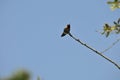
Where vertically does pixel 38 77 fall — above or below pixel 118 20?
Result: below

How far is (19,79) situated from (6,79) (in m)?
0.12

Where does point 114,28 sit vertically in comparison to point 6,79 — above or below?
above

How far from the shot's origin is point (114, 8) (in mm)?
5949

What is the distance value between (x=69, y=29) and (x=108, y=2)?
1750mm

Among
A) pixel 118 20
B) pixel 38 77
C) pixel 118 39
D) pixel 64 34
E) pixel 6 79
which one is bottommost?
pixel 6 79

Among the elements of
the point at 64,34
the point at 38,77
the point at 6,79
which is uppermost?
the point at 64,34

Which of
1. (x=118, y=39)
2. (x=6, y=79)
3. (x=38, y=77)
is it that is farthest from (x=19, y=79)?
(x=118, y=39)

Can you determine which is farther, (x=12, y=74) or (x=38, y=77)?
(x=38, y=77)

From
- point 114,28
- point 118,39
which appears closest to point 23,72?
point 118,39

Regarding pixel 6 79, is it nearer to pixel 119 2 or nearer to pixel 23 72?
pixel 23 72

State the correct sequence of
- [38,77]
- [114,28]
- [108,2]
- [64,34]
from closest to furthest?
[64,34], [38,77], [114,28], [108,2]

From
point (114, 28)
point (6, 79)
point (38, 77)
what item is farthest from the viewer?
point (114, 28)

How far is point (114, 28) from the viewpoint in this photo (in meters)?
5.84

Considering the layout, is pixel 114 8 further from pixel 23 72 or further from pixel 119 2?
pixel 23 72
